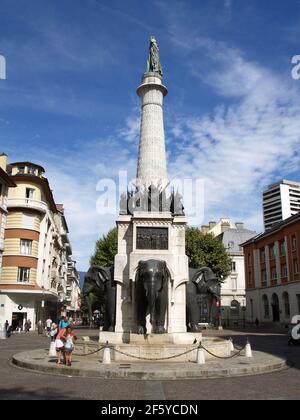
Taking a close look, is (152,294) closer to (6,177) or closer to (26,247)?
(6,177)

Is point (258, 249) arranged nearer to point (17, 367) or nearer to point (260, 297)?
point (260, 297)

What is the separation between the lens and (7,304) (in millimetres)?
41125

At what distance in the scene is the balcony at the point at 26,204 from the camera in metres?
42.5

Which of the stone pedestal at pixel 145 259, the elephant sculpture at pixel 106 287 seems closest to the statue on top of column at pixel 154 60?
the stone pedestal at pixel 145 259

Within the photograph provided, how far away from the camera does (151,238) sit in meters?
17.5

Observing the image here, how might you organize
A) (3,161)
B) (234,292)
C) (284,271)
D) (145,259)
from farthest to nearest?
(234,292)
(284,271)
(3,161)
(145,259)

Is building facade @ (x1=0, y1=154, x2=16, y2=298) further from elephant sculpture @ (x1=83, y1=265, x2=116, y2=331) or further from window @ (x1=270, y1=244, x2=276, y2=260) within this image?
window @ (x1=270, y1=244, x2=276, y2=260)

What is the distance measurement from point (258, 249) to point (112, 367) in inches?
1987

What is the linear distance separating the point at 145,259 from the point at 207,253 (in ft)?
101

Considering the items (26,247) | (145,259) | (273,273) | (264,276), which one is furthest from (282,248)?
(145,259)

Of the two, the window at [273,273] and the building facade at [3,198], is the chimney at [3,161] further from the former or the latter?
the window at [273,273]
